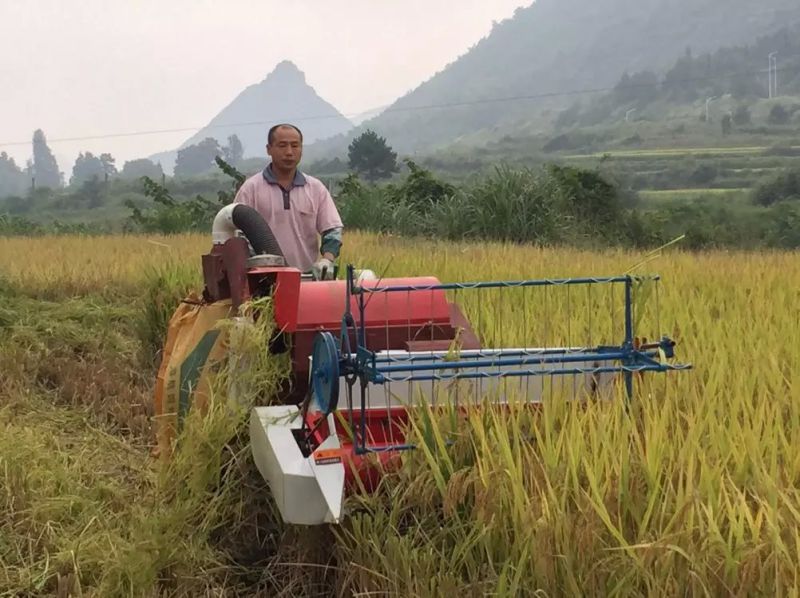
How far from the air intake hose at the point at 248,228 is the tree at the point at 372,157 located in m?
40.3

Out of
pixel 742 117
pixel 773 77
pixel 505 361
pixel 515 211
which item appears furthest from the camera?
pixel 773 77

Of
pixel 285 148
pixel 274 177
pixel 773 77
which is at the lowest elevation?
pixel 274 177

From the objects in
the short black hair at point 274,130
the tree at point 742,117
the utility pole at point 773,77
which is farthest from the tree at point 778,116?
the short black hair at point 274,130

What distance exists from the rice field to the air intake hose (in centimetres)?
74

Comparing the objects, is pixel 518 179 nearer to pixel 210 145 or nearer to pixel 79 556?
pixel 79 556

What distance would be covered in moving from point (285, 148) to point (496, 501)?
2519 mm

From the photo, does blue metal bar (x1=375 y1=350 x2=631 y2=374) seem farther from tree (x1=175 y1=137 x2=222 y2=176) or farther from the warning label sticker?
tree (x1=175 y1=137 x2=222 y2=176)

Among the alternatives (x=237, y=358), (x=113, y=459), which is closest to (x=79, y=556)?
(x=237, y=358)

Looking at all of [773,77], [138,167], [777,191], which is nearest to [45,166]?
[138,167]

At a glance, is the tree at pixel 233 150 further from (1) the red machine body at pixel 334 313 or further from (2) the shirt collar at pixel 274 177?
(1) the red machine body at pixel 334 313

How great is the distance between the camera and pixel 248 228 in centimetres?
333

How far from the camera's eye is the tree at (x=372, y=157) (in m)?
44.0

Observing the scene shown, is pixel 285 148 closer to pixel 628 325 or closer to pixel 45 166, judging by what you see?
pixel 628 325

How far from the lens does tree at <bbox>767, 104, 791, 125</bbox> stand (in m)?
80.0
